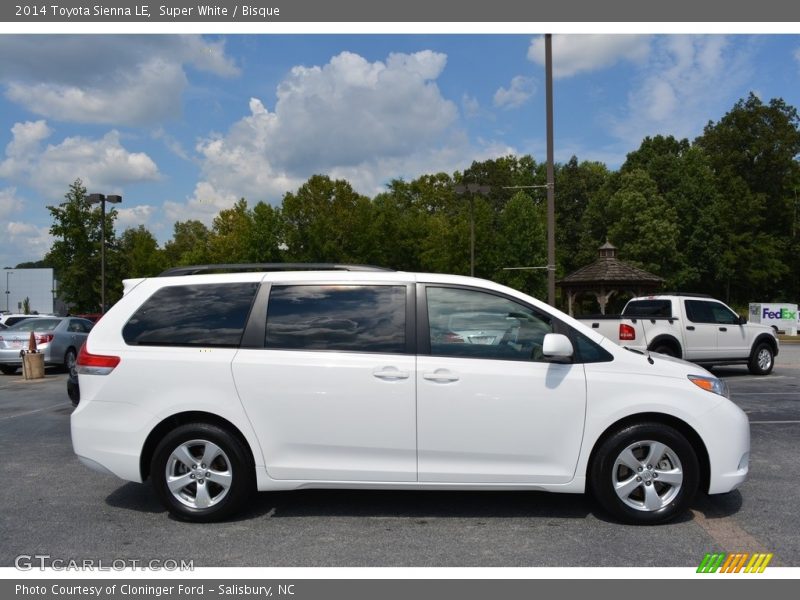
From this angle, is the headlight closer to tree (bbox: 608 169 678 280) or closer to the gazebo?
the gazebo

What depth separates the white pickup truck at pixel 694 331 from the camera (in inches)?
543

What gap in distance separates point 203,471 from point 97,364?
1.14 metres

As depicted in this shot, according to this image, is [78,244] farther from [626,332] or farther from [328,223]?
[626,332]

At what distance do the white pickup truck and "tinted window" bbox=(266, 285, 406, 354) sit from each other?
9.35m

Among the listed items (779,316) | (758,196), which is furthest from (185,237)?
(779,316)

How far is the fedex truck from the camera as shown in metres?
38.7

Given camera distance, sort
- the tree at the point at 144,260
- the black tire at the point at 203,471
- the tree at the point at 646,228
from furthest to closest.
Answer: the tree at the point at 646,228 < the tree at the point at 144,260 < the black tire at the point at 203,471

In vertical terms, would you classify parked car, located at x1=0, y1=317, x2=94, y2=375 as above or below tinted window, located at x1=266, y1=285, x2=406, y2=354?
below

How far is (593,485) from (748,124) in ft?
221

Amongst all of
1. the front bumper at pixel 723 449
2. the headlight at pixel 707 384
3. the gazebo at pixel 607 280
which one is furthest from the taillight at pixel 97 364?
the gazebo at pixel 607 280

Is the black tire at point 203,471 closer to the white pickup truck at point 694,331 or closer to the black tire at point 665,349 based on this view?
the white pickup truck at point 694,331

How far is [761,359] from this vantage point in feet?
48.9

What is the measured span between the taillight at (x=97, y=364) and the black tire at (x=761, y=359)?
45.6 ft

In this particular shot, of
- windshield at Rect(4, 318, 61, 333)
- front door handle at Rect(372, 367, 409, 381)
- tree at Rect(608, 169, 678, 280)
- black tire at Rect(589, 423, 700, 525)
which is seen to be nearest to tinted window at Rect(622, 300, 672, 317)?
black tire at Rect(589, 423, 700, 525)
